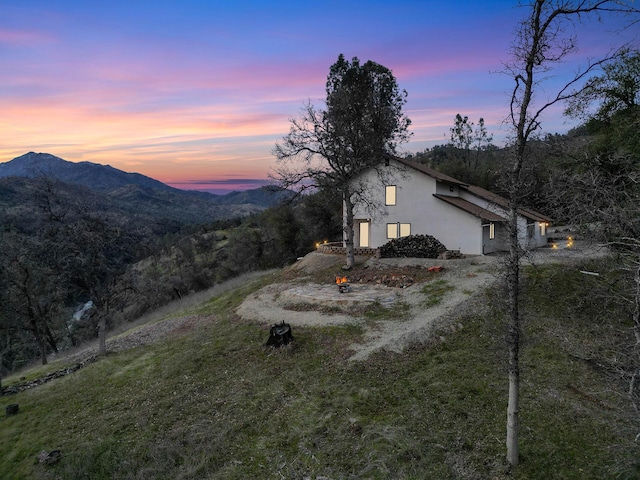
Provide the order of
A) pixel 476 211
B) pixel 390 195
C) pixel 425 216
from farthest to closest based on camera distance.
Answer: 1. pixel 390 195
2. pixel 425 216
3. pixel 476 211

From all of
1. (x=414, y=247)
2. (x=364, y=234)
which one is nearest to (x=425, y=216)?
(x=414, y=247)

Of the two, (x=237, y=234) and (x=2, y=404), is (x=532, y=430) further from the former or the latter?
(x=237, y=234)

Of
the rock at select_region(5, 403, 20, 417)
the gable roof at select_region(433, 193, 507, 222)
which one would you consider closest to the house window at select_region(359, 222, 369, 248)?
the gable roof at select_region(433, 193, 507, 222)

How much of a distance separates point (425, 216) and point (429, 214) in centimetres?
35

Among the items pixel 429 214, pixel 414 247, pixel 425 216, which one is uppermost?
pixel 429 214

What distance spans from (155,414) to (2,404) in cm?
709

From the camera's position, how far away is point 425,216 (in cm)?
2667

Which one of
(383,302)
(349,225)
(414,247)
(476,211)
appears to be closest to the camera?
(383,302)

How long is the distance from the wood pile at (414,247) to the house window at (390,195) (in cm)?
376

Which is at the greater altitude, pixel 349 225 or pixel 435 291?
pixel 349 225

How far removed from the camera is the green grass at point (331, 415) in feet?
25.2

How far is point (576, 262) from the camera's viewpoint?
19.7 metres

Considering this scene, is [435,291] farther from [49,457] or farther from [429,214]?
[49,457]

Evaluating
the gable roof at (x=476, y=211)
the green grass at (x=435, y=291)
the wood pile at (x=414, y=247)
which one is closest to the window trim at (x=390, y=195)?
the gable roof at (x=476, y=211)
